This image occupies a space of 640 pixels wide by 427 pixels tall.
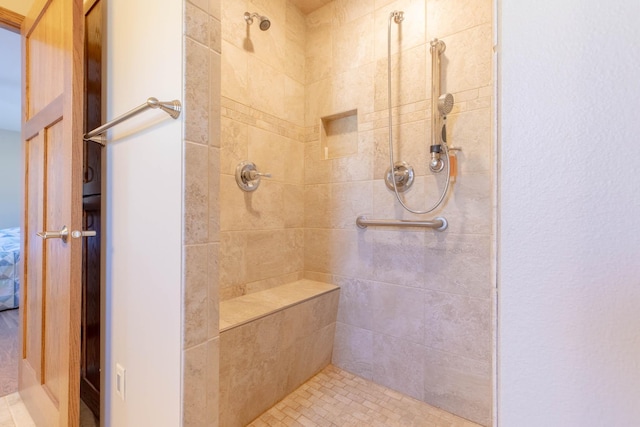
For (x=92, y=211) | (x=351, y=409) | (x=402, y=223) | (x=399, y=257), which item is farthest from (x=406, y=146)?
(x=92, y=211)

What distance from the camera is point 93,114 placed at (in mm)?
1346

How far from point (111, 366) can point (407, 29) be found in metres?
2.29

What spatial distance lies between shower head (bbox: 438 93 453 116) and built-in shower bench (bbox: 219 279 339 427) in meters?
1.28

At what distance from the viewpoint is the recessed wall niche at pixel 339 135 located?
78.1 inches

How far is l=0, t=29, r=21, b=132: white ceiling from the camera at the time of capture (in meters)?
2.37

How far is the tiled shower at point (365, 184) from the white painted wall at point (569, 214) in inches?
33.0

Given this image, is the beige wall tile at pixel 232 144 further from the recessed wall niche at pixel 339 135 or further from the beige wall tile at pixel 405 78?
the beige wall tile at pixel 405 78

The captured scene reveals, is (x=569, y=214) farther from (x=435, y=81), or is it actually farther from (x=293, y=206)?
(x=293, y=206)

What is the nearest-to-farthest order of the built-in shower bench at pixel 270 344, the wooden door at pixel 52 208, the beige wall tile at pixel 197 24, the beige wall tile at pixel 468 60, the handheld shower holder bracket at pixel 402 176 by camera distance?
1. the beige wall tile at pixel 197 24
2. the wooden door at pixel 52 208
3. the built-in shower bench at pixel 270 344
4. the beige wall tile at pixel 468 60
5. the handheld shower holder bracket at pixel 402 176

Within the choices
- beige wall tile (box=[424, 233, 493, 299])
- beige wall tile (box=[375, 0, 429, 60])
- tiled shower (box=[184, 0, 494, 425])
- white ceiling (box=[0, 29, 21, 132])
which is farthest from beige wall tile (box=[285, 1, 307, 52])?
white ceiling (box=[0, 29, 21, 132])

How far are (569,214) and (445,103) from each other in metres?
1.26

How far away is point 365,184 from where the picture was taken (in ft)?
6.11

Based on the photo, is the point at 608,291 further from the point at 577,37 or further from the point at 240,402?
the point at 240,402

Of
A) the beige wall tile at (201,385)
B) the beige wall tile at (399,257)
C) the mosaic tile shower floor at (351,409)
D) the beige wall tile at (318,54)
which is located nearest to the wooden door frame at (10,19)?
the beige wall tile at (318,54)
